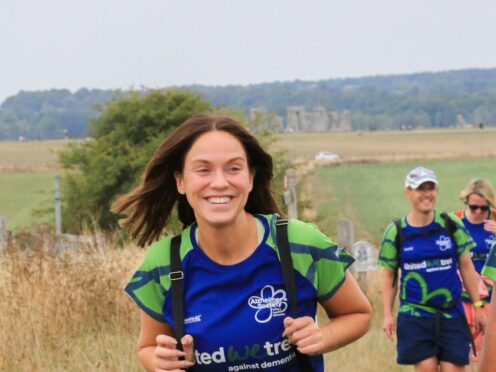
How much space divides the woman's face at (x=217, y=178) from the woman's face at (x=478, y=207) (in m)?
4.80

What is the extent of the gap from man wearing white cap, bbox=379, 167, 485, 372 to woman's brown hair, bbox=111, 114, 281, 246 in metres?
3.32

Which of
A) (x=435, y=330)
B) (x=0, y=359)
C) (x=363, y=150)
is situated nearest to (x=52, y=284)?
(x=0, y=359)

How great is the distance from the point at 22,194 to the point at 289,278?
5176cm

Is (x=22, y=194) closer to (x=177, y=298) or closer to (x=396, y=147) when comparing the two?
(x=177, y=298)

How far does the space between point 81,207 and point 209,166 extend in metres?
16.4

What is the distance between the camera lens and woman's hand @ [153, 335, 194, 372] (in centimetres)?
359

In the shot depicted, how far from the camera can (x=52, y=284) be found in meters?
8.23

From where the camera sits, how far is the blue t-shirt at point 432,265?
720cm

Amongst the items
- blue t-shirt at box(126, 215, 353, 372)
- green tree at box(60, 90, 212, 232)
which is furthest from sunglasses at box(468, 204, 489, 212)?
green tree at box(60, 90, 212, 232)

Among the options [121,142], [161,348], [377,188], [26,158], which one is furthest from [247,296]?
[26,158]

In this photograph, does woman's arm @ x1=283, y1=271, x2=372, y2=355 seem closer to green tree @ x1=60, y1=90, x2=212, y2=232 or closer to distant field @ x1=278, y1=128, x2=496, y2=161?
green tree @ x1=60, y1=90, x2=212, y2=232

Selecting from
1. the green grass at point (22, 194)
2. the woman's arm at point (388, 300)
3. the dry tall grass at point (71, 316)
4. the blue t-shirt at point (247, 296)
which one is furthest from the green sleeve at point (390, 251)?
the green grass at point (22, 194)

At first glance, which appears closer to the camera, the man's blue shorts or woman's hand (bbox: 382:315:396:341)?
the man's blue shorts

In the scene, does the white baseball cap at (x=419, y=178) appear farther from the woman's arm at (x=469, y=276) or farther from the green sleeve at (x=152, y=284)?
the green sleeve at (x=152, y=284)
